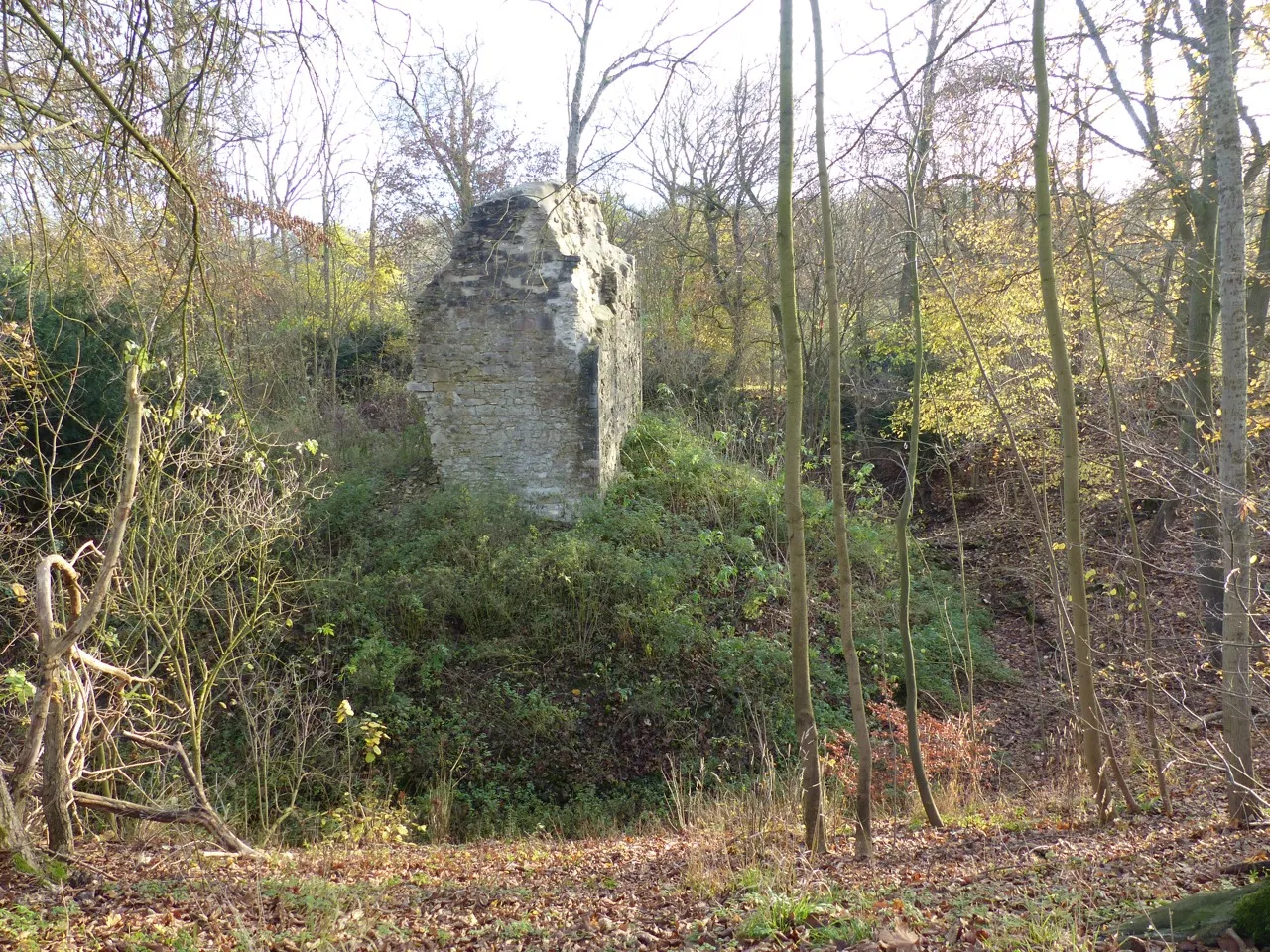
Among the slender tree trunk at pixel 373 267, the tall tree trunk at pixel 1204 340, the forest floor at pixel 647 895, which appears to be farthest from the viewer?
the slender tree trunk at pixel 373 267

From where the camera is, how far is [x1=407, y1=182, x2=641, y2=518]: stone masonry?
11023 mm

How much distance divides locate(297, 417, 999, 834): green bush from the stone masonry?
1.85 ft

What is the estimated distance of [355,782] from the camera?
7.59 metres

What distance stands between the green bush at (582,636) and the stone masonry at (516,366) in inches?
22.1

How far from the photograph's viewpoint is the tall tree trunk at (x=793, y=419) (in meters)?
4.70

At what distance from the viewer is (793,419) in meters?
4.92

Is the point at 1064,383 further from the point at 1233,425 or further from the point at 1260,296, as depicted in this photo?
the point at 1260,296

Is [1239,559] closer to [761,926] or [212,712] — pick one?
[761,926]

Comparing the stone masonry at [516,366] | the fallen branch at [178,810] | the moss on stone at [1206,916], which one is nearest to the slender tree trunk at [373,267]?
the stone masonry at [516,366]

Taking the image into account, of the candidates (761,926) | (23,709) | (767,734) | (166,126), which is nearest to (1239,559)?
(761,926)

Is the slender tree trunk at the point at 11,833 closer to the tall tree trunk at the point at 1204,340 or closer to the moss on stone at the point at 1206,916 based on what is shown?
the moss on stone at the point at 1206,916

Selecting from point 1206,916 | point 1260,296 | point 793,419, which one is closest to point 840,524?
point 793,419

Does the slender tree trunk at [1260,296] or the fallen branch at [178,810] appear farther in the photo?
the slender tree trunk at [1260,296]

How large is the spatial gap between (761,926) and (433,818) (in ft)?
14.4
